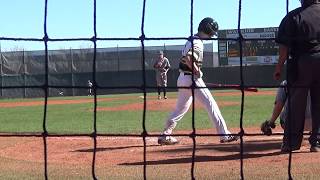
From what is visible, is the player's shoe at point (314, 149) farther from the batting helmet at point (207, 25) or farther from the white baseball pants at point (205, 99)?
the batting helmet at point (207, 25)

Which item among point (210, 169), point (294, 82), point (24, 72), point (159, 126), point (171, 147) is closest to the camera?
point (294, 82)

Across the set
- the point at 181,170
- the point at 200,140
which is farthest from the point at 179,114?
the point at 181,170

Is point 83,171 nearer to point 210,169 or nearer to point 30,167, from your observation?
point 30,167

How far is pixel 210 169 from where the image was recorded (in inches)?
228

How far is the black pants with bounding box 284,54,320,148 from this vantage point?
5.31 meters

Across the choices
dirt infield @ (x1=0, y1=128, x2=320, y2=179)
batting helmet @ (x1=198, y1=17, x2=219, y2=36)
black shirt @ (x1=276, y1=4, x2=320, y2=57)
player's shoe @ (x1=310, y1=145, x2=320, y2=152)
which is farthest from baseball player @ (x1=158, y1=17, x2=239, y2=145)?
black shirt @ (x1=276, y1=4, x2=320, y2=57)

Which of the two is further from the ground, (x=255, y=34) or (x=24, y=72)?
(x=255, y=34)

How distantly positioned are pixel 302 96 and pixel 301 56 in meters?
0.38

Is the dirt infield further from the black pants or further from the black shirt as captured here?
the black shirt

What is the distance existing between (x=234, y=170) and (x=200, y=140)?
2909 millimetres

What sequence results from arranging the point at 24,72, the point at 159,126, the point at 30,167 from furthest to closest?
the point at 24,72
the point at 159,126
the point at 30,167

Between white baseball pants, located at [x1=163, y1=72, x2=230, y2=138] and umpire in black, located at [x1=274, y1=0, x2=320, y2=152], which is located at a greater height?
umpire in black, located at [x1=274, y1=0, x2=320, y2=152]

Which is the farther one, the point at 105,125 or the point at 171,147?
the point at 105,125

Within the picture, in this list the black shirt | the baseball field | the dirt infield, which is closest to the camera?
the black shirt
